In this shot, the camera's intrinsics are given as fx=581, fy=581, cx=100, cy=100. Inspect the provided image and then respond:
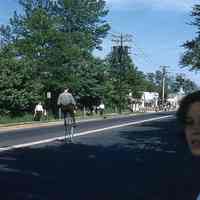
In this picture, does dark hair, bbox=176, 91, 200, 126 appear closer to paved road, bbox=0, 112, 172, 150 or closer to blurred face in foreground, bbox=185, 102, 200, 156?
blurred face in foreground, bbox=185, 102, 200, 156

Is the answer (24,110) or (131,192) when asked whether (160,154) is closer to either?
(131,192)

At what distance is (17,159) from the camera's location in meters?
11.7

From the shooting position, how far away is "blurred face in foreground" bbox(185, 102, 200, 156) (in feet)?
4.59

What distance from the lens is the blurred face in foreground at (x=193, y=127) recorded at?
140 centimetres

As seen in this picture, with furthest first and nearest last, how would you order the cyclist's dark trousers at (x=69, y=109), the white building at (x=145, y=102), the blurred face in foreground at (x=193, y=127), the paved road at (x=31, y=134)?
the white building at (x=145, y=102) → the paved road at (x=31, y=134) → the cyclist's dark trousers at (x=69, y=109) → the blurred face in foreground at (x=193, y=127)

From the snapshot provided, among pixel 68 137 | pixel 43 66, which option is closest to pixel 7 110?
pixel 43 66

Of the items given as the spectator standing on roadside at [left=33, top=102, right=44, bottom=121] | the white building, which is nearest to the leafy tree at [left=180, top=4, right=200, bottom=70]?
the spectator standing on roadside at [left=33, top=102, right=44, bottom=121]

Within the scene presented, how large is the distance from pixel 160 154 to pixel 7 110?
34.9 meters

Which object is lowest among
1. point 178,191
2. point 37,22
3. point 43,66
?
point 178,191

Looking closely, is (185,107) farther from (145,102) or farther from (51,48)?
(145,102)

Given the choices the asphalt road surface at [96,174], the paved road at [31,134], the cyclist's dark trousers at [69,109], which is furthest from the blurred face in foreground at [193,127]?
the cyclist's dark trousers at [69,109]

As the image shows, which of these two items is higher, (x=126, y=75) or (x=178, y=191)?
(x=126, y=75)

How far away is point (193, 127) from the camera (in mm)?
1408

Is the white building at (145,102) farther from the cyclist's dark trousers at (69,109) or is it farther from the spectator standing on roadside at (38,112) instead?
the cyclist's dark trousers at (69,109)
